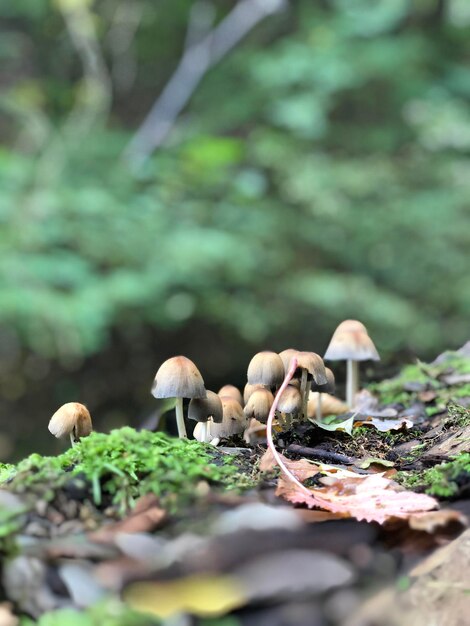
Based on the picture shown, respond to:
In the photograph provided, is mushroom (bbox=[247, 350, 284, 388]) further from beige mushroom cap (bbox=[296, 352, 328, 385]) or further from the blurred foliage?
the blurred foliage

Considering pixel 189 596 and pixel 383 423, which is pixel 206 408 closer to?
pixel 383 423

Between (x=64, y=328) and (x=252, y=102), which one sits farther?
(x=252, y=102)

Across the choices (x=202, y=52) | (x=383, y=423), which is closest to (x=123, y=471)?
(x=383, y=423)

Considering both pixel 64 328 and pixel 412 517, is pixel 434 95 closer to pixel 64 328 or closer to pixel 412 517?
pixel 64 328

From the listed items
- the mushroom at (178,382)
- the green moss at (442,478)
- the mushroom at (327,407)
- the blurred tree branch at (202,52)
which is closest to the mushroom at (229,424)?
the mushroom at (178,382)

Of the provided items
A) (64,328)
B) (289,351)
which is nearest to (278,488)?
(289,351)

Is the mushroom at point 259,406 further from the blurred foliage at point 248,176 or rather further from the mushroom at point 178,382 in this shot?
the blurred foliage at point 248,176
